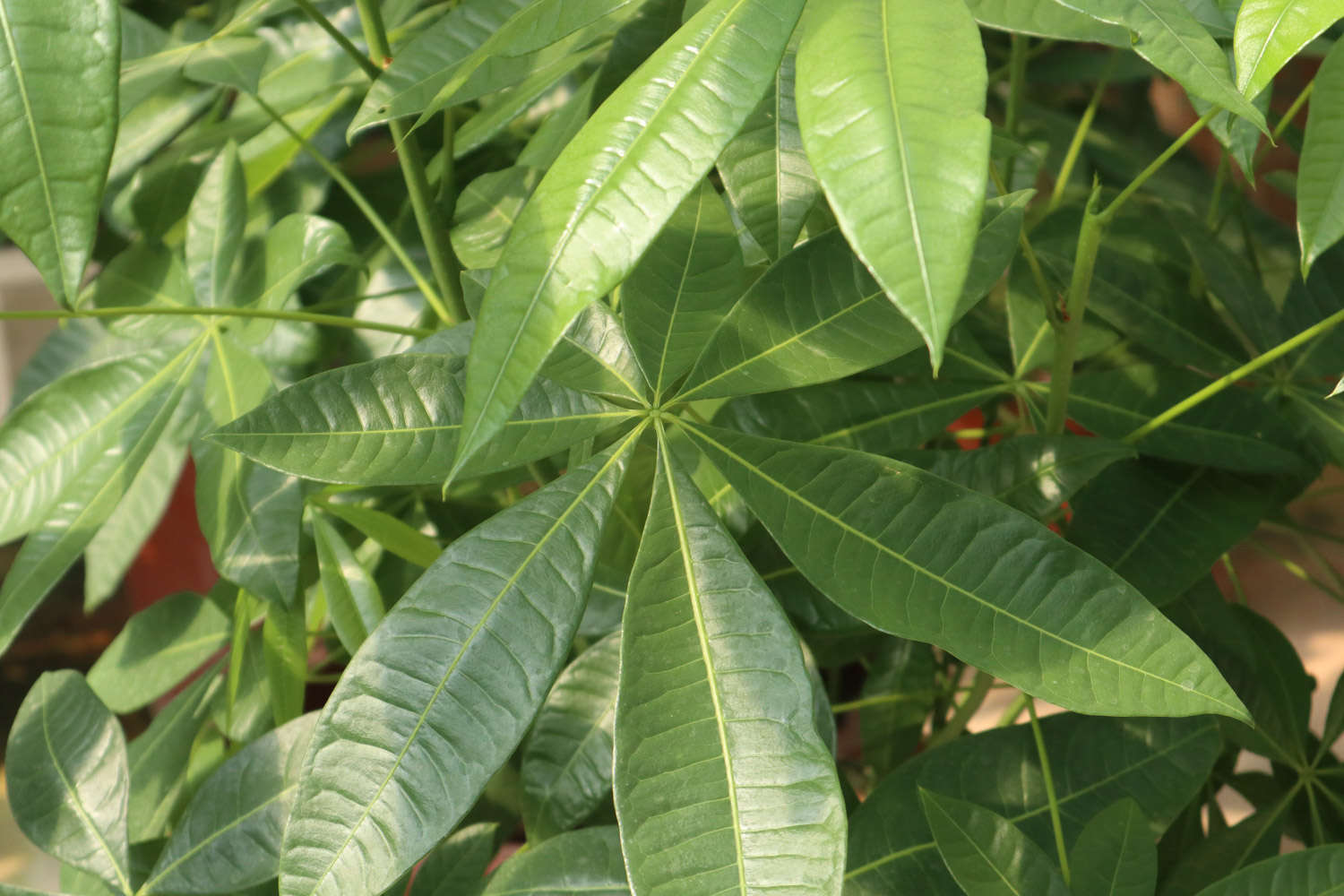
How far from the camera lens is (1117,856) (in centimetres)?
51

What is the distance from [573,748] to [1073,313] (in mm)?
338

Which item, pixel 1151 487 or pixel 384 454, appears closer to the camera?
pixel 384 454

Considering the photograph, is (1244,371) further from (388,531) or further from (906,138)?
(388,531)

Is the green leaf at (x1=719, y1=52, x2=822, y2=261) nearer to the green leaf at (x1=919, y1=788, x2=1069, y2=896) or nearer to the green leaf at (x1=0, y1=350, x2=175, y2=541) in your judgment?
the green leaf at (x1=919, y1=788, x2=1069, y2=896)

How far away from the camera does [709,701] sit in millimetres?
427

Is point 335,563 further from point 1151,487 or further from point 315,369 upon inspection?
point 1151,487

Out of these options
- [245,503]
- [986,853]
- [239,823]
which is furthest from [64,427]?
[986,853]

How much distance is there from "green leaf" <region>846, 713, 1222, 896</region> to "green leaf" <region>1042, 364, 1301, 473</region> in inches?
5.8

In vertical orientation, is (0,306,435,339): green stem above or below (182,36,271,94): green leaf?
below

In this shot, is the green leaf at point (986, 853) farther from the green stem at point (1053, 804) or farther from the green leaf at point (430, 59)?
the green leaf at point (430, 59)

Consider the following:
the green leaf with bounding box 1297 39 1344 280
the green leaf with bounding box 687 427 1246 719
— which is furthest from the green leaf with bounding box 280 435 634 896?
the green leaf with bounding box 1297 39 1344 280

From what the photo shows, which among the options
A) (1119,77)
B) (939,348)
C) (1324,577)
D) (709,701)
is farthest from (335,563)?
(1324,577)

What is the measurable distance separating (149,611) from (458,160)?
0.40 meters

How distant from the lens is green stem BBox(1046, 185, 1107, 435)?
474mm
